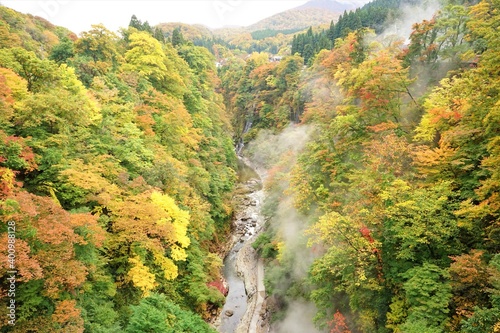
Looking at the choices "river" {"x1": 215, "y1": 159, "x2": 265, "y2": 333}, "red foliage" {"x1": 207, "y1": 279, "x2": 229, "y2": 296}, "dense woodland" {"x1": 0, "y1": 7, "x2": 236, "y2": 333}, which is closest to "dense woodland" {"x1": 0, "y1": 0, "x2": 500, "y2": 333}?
"dense woodland" {"x1": 0, "y1": 7, "x2": 236, "y2": 333}

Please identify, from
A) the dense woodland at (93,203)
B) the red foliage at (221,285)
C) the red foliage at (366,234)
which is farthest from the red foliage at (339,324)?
the red foliage at (221,285)

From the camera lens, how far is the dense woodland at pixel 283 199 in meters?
11.7

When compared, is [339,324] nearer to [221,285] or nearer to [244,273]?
[221,285]

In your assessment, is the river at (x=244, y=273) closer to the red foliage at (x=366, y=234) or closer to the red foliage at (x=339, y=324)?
the red foliage at (x=339, y=324)

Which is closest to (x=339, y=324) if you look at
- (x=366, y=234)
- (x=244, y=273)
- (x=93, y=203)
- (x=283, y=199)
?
(x=366, y=234)

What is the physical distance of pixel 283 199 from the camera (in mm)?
28484

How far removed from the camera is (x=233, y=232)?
35406mm

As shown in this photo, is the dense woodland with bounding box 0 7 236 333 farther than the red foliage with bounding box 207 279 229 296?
No

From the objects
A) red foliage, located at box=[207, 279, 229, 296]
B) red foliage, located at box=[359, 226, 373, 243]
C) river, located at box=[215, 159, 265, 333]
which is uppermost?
red foliage, located at box=[359, 226, 373, 243]

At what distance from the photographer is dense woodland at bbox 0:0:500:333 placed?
11688 millimetres

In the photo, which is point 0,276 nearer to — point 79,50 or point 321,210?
point 321,210

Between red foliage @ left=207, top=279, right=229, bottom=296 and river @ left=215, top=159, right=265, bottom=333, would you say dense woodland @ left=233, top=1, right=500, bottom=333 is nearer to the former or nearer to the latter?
river @ left=215, top=159, right=265, bottom=333

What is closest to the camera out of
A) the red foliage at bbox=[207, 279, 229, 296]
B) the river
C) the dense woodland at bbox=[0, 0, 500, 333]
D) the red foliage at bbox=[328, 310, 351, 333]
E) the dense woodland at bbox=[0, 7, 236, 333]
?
the dense woodland at bbox=[0, 7, 236, 333]

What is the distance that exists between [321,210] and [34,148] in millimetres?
17614
